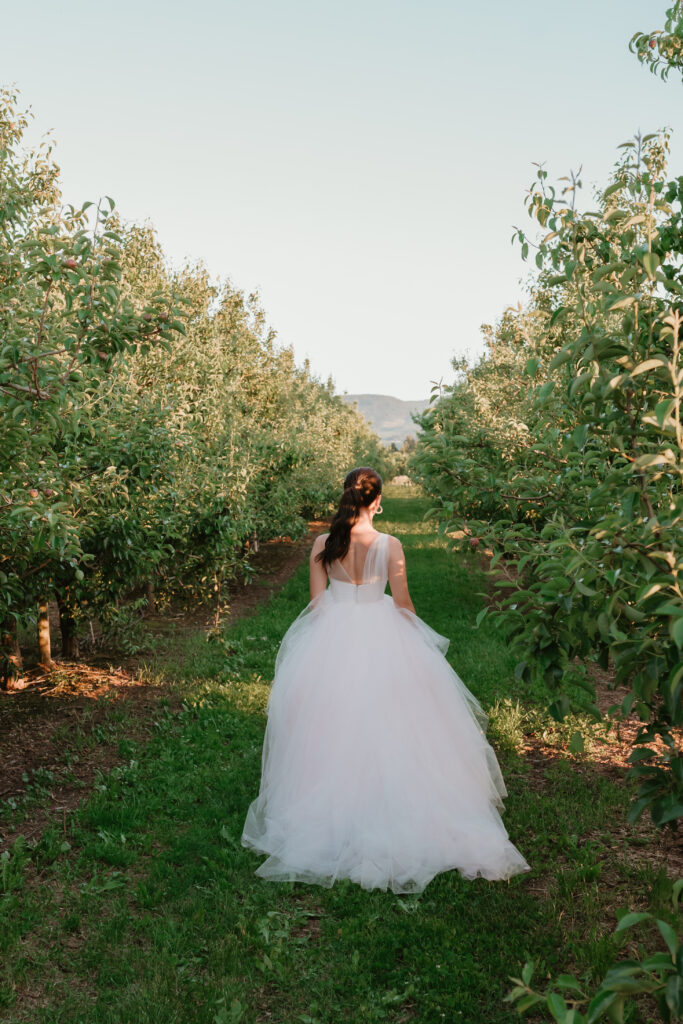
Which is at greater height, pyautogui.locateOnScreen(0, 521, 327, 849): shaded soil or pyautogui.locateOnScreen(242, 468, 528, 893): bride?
pyautogui.locateOnScreen(242, 468, 528, 893): bride

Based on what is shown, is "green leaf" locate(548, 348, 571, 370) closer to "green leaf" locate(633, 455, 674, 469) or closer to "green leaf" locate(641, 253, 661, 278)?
"green leaf" locate(641, 253, 661, 278)

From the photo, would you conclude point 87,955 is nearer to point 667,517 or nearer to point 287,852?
point 287,852

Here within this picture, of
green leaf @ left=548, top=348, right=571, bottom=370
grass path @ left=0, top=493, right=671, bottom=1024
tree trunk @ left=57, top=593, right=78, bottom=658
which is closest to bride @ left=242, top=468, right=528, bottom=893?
grass path @ left=0, top=493, right=671, bottom=1024

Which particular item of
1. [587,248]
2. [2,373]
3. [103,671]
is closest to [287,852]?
[2,373]

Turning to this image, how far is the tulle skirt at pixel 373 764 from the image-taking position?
17.8 ft

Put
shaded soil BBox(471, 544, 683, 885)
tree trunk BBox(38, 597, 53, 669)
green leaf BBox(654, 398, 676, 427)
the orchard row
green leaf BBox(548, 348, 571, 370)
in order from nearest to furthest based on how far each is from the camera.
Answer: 1. green leaf BBox(654, 398, 676, 427)
2. green leaf BBox(548, 348, 571, 370)
3. the orchard row
4. shaded soil BBox(471, 544, 683, 885)
5. tree trunk BBox(38, 597, 53, 669)

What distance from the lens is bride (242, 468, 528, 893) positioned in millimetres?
5457

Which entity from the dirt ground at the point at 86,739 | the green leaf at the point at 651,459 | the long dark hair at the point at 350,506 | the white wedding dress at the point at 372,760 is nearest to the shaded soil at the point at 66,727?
the dirt ground at the point at 86,739

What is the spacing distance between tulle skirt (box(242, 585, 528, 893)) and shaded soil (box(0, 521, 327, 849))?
226 cm

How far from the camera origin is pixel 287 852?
5590mm

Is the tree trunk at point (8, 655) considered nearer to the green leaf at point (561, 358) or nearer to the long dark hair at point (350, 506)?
the long dark hair at point (350, 506)

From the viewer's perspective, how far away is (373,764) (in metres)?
5.83

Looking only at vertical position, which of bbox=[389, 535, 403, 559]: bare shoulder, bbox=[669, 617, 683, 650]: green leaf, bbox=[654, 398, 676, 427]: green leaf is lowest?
bbox=[389, 535, 403, 559]: bare shoulder

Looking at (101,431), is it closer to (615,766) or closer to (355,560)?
(355,560)
